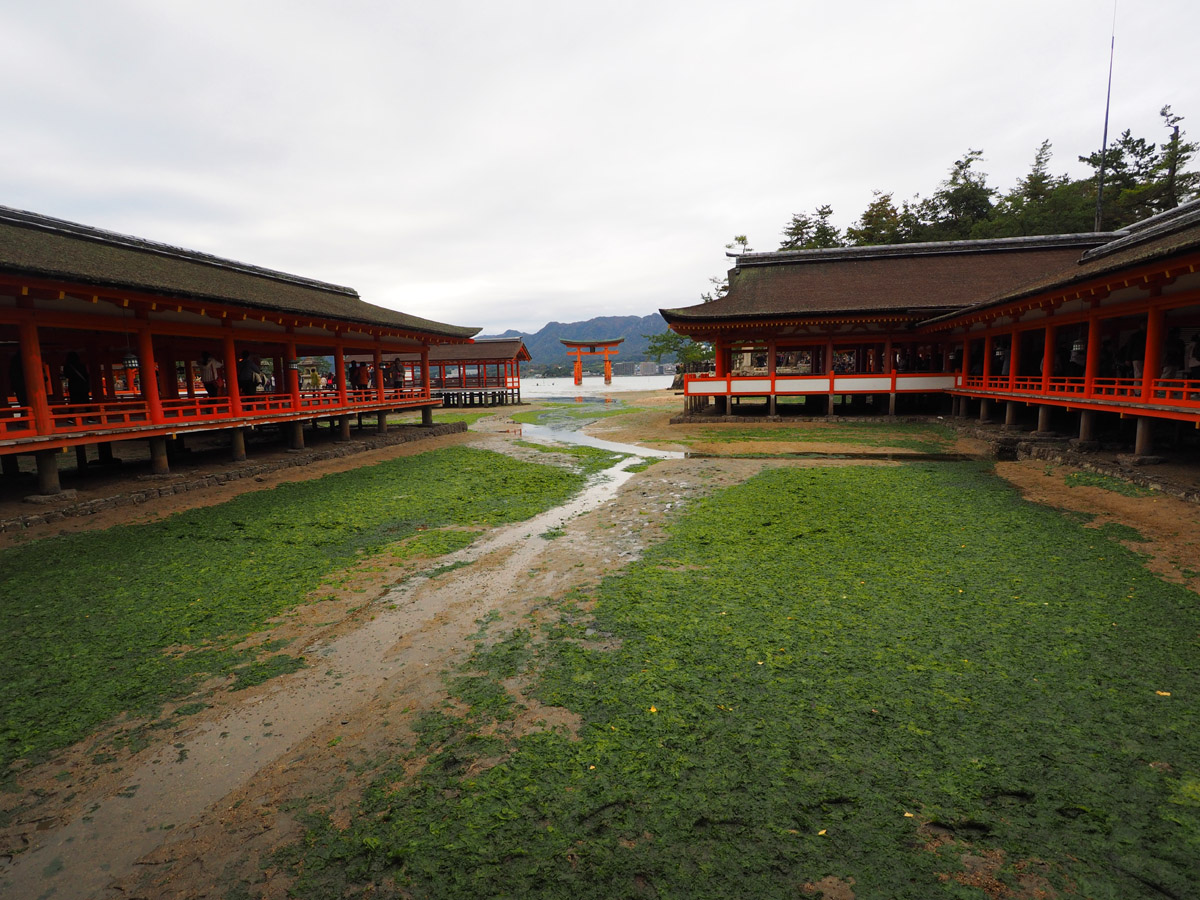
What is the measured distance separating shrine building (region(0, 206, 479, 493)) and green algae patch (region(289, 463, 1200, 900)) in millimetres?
9992

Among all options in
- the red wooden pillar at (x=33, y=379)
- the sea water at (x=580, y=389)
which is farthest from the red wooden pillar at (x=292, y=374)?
the sea water at (x=580, y=389)

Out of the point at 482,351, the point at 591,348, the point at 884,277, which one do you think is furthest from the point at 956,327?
the point at 591,348

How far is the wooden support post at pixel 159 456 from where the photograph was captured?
12008mm

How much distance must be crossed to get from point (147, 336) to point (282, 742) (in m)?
12.0

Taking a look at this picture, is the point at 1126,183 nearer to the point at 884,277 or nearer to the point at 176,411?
the point at 884,277

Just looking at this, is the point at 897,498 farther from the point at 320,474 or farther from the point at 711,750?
the point at 320,474

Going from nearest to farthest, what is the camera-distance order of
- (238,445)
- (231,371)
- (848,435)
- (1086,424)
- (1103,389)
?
(1086,424) → (238,445) → (231,371) → (1103,389) → (848,435)

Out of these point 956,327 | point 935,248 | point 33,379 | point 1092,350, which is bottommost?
Result: point 33,379

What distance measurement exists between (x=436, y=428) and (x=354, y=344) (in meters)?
4.48

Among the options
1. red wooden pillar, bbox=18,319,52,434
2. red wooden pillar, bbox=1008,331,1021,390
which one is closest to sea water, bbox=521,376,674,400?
red wooden pillar, bbox=1008,331,1021,390

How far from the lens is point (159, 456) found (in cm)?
1203

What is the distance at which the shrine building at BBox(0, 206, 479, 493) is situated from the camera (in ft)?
32.2

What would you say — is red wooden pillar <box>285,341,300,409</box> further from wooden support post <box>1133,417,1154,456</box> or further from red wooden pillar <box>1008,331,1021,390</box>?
red wooden pillar <box>1008,331,1021,390</box>

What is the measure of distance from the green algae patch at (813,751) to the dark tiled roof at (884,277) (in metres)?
17.9
